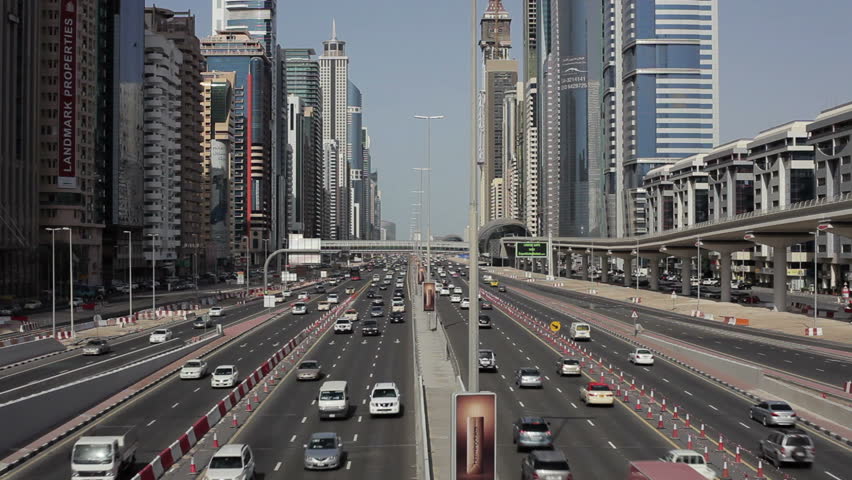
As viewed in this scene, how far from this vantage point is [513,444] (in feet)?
91.1

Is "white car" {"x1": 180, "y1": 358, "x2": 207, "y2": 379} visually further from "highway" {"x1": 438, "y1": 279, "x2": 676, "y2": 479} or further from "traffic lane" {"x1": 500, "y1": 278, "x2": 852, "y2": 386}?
"traffic lane" {"x1": 500, "y1": 278, "x2": 852, "y2": 386}

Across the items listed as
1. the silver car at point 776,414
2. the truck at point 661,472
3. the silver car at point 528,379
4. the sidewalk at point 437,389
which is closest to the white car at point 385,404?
the sidewalk at point 437,389

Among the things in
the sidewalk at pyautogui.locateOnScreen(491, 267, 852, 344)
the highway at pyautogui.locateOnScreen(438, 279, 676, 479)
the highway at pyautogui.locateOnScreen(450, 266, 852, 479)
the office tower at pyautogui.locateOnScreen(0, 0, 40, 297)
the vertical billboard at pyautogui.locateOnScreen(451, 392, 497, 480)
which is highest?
the office tower at pyautogui.locateOnScreen(0, 0, 40, 297)

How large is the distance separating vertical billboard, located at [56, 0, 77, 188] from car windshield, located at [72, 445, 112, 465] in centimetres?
9826

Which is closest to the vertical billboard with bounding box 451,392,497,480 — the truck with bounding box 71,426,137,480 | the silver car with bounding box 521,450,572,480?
the silver car with bounding box 521,450,572,480

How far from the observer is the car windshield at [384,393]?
109 ft

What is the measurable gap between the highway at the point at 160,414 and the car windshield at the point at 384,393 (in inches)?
272

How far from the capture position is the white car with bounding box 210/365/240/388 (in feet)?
131

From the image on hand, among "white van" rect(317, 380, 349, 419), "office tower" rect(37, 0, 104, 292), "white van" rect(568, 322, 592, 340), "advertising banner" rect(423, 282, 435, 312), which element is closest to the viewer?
"white van" rect(317, 380, 349, 419)

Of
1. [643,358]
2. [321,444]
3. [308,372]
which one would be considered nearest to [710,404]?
[643,358]

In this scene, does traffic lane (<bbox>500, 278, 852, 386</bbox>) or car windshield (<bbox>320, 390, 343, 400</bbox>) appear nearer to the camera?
car windshield (<bbox>320, 390, 343, 400</bbox>)

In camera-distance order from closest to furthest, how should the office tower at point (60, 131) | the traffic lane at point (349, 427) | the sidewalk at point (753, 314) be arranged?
the traffic lane at point (349, 427) → the sidewalk at point (753, 314) → the office tower at point (60, 131)

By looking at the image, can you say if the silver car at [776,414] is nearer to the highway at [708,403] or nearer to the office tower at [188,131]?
the highway at [708,403]

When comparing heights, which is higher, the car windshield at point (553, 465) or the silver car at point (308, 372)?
the car windshield at point (553, 465)
